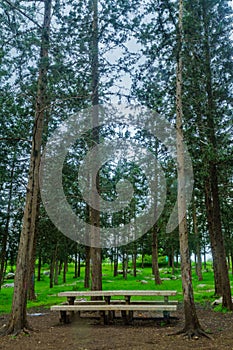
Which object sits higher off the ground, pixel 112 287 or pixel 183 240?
pixel 183 240

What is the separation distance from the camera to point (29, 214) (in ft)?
25.8

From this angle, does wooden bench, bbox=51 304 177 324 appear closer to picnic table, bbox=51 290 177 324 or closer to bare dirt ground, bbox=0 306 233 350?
picnic table, bbox=51 290 177 324

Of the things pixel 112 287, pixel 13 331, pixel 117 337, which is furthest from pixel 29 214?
pixel 112 287

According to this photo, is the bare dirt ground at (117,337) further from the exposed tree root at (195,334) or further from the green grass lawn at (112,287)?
the green grass lawn at (112,287)

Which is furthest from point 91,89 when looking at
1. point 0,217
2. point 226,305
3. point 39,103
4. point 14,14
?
point 0,217

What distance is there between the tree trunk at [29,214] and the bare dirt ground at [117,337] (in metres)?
0.44

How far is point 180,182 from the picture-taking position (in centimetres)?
741

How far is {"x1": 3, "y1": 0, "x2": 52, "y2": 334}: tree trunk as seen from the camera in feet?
24.2

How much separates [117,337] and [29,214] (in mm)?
3181

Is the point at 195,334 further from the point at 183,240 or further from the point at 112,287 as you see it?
the point at 112,287

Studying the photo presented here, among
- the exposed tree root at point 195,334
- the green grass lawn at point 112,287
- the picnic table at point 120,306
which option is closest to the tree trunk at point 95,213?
the picnic table at point 120,306

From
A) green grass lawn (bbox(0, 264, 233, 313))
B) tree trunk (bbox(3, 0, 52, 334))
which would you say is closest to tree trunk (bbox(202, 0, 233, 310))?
green grass lawn (bbox(0, 264, 233, 313))

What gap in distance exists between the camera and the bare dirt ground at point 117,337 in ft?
19.5

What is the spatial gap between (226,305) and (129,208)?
53.2ft
